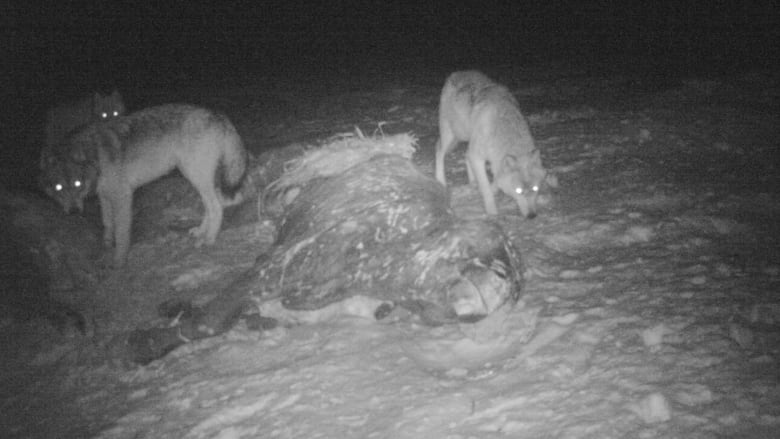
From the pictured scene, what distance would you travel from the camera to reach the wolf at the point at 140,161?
6.35 meters

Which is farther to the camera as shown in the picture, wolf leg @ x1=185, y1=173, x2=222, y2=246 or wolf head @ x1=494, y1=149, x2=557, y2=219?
wolf leg @ x1=185, y1=173, x2=222, y2=246

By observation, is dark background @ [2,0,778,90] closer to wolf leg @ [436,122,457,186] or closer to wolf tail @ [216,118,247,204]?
wolf leg @ [436,122,457,186]

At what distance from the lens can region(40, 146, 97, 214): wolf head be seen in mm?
6281

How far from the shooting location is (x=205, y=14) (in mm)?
32031

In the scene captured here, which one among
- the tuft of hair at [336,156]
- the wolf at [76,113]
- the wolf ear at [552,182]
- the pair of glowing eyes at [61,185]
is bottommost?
the wolf ear at [552,182]

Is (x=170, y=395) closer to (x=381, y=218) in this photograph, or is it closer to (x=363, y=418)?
(x=363, y=418)

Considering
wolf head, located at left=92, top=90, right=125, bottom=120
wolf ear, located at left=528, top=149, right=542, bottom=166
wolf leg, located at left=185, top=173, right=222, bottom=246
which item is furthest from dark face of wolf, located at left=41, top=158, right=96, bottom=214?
wolf ear, located at left=528, top=149, right=542, bottom=166

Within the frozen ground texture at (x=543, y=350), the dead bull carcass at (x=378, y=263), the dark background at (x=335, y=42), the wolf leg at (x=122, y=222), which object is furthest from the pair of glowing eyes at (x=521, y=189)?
the dark background at (x=335, y=42)

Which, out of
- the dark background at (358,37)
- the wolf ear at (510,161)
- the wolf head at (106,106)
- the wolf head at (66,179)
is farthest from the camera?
the dark background at (358,37)

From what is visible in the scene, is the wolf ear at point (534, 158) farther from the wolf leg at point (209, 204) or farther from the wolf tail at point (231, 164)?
the wolf leg at point (209, 204)

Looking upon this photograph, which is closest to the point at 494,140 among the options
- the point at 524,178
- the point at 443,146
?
the point at 524,178

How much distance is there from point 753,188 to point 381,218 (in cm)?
416

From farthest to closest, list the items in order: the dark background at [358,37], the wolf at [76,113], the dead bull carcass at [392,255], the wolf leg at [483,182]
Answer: the dark background at [358,37]
the wolf at [76,113]
the wolf leg at [483,182]
the dead bull carcass at [392,255]

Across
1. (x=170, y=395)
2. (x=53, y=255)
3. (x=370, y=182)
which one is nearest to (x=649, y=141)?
(x=370, y=182)
